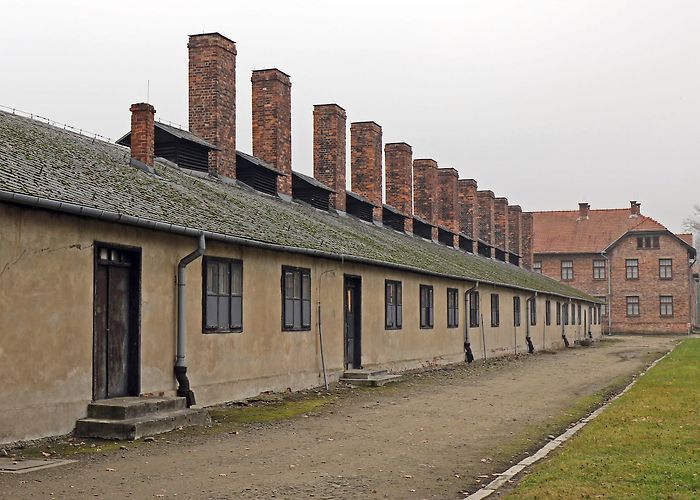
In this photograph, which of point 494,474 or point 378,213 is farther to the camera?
point 378,213

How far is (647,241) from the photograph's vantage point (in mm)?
68125

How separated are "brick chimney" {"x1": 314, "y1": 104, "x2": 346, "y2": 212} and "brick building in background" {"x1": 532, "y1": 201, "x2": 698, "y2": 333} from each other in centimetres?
4040

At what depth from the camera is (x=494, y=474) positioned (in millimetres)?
9250

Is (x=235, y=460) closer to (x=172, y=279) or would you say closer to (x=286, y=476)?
(x=286, y=476)

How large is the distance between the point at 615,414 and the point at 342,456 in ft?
16.8

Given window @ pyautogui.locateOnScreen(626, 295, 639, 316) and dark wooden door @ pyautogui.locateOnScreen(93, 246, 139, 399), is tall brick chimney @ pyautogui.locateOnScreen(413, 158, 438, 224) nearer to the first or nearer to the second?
dark wooden door @ pyautogui.locateOnScreen(93, 246, 139, 399)

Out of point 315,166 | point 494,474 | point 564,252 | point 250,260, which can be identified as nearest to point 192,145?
point 250,260

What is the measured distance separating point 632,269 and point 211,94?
5151cm

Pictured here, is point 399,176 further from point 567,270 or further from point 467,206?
point 567,270

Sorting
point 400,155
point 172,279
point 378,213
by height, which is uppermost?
point 400,155

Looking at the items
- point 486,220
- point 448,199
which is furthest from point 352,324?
point 486,220

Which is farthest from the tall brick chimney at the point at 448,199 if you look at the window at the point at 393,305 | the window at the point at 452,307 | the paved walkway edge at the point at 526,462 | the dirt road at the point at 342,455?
the paved walkway edge at the point at 526,462

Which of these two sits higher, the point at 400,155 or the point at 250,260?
the point at 400,155

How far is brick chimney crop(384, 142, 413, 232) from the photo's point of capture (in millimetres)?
39250
